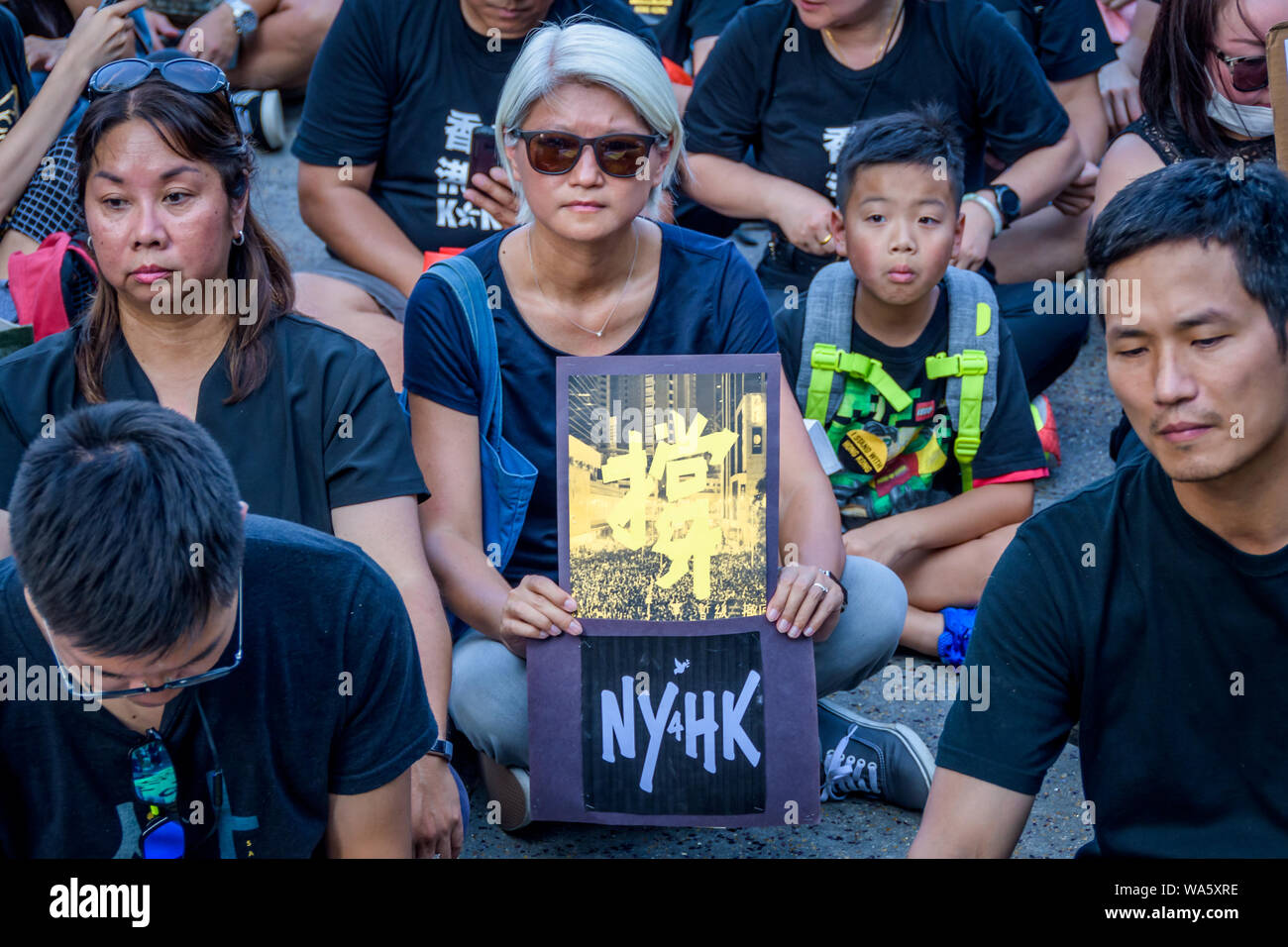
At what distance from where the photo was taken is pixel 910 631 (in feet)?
10.2

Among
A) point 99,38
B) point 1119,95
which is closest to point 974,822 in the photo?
point 99,38

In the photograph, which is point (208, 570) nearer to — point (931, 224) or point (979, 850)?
point (979, 850)

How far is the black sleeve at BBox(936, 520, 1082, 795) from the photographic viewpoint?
68.2 inches

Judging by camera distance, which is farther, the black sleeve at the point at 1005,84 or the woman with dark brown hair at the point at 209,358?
the black sleeve at the point at 1005,84

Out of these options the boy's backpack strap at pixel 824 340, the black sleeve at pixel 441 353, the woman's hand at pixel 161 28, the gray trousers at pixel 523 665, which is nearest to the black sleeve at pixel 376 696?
the gray trousers at pixel 523 665

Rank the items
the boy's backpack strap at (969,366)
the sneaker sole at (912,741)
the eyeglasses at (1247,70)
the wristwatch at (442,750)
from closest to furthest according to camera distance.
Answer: the wristwatch at (442,750) → the sneaker sole at (912,741) → the eyeglasses at (1247,70) → the boy's backpack strap at (969,366)

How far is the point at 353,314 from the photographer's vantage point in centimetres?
339

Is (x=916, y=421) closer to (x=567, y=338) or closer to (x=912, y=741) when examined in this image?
(x=912, y=741)

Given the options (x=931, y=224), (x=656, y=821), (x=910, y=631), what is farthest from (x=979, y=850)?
(x=931, y=224)

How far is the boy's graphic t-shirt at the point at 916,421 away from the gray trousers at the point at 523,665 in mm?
527

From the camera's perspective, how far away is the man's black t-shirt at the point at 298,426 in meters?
2.32

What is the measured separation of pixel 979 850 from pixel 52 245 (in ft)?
7.47

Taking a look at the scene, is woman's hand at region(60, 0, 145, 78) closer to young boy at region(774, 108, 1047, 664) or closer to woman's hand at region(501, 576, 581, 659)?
young boy at region(774, 108, 1047, 664)

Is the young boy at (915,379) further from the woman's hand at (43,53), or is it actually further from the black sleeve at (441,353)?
the woman's hand at (43,53)
